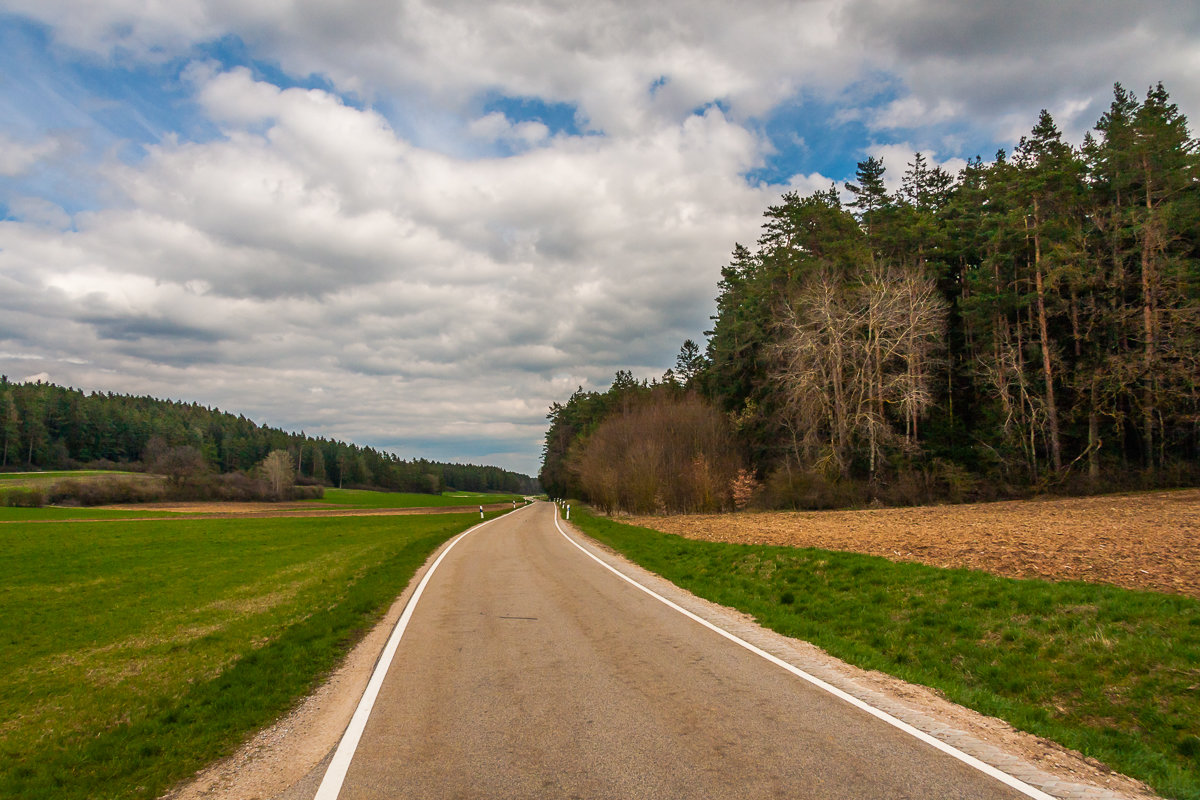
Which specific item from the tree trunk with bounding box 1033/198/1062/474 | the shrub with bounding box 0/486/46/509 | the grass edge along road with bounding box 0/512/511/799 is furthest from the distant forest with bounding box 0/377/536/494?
the tree trunk with bounding box 1033/198/1062/474

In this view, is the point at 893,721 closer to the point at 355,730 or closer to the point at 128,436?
the point at 355,730

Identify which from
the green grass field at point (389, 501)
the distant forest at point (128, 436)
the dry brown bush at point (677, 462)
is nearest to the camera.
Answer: the dry brown bush at point (677, 462)

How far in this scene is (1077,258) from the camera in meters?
30.2

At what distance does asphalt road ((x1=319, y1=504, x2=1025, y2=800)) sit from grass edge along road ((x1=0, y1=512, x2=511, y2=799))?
1451 millimetres

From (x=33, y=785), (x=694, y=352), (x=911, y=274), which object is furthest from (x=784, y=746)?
(x=694, y=352)

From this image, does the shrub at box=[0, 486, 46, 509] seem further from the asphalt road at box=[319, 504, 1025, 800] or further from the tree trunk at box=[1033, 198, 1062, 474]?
the tree trunk at box=[1033, 198, 1062, 474]

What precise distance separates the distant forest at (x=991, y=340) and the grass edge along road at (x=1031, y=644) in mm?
21207

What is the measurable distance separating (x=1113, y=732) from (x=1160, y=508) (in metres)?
19.2

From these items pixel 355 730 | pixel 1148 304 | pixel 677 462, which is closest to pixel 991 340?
pixel 1148 304

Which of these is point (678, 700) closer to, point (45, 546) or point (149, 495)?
point (45, 546)

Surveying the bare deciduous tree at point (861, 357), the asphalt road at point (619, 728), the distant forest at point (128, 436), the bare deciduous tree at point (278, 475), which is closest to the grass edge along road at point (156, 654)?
the asphalt road at point (619, 728)

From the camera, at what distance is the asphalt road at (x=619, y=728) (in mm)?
4206

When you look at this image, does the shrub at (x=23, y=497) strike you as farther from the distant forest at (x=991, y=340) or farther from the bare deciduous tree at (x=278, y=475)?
the distant forest at (x=991, y=340)

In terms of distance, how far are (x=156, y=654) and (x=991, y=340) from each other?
41030 millimetres
